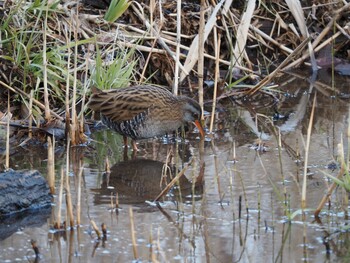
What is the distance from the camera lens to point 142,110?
25.8 feet

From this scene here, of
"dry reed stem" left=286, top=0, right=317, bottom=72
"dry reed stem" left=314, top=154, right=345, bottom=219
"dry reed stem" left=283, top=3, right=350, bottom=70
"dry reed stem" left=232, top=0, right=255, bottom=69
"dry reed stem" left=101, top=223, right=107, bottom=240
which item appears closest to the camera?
"dry reed stem" left=101, top=223, right=107, bottom=240

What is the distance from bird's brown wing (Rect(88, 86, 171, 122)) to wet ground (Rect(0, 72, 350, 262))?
34cm

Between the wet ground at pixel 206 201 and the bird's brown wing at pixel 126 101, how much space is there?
0.34 meters

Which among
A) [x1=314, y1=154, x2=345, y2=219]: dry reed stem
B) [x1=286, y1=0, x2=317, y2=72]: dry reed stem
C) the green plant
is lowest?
[x1=314, y1=154, x2=345, y2=219]: dry reed stem

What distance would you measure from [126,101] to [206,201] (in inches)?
76.0

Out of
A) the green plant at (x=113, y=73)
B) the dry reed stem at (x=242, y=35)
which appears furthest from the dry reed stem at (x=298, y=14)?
the green plant at (x=113, y=73)

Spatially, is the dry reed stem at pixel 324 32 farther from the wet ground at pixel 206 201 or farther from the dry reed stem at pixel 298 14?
the wet ground at pixel 206 201

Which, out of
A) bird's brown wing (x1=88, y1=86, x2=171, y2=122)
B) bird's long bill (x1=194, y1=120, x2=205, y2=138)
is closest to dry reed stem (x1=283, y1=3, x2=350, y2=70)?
bird's long bill (x1=194, y1=120, x2=205, y2=138)

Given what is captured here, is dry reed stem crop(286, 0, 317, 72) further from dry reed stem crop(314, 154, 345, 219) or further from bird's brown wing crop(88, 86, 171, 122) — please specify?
dry reed stem crop(314, 154, 345, 219)

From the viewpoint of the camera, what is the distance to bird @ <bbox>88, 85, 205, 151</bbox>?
776 cm

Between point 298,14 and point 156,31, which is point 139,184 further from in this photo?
point 298,14

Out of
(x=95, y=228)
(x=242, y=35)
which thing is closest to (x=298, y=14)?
(x=242, y=35)

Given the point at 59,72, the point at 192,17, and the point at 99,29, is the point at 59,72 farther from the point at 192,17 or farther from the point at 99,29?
the point at 192,17

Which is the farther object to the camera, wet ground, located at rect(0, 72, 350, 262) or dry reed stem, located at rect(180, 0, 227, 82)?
dry reed stem, located at rect(180, 0, 227, 82)
